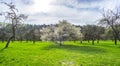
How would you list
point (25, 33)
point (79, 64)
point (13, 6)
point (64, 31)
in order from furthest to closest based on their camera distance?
point (25, 33) < point (64, 31) < point (13, 6) < point (79, 64)

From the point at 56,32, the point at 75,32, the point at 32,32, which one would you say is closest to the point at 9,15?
the point at 56,32

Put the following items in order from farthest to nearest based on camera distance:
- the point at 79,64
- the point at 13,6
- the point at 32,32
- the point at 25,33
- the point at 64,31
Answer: the point at 25,33 < the point at 32,32 < the point at 64,31 < the point at 13,6 < the point at 79,64

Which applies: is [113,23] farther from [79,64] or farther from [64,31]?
[79,64]

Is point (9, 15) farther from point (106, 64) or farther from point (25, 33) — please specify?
point (25, 33)

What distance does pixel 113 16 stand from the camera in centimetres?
7738

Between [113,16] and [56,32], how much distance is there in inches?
986

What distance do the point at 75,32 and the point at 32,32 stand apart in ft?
147

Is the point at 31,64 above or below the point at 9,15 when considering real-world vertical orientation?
below

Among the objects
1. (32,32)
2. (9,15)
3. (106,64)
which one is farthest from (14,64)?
(32,32)

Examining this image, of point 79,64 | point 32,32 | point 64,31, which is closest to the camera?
point 79,64

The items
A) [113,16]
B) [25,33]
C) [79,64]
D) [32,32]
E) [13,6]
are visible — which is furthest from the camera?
[25,33]

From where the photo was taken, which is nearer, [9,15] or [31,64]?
[31,64]

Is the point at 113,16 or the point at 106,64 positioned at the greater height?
the point at 113,16

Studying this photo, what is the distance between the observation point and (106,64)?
2745 centimetres
